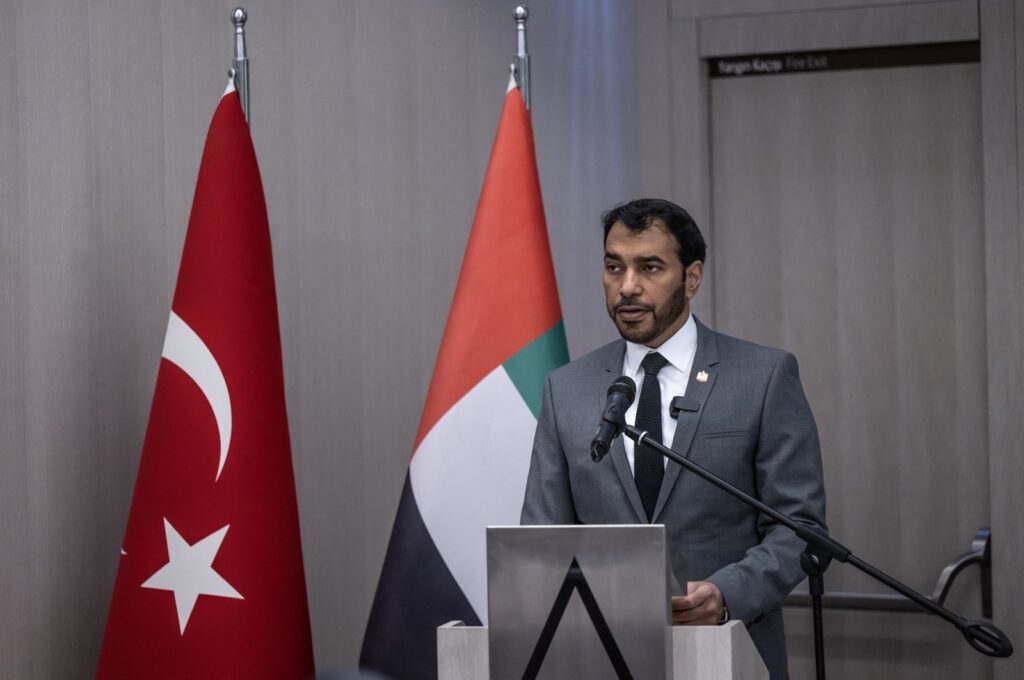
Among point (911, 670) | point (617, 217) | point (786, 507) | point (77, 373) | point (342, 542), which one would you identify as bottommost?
point (911, 670)

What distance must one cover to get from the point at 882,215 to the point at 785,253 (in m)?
0.30

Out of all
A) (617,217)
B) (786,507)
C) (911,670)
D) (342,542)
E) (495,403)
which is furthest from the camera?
(911,670)

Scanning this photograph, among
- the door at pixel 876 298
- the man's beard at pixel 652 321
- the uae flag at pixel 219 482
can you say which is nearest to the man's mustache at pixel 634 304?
the man's beard at pixel 652 321

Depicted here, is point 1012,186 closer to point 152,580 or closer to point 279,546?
point 279,546

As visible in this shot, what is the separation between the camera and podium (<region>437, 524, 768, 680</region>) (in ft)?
4.94

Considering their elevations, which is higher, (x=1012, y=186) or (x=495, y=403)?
(x=1012, y=186)

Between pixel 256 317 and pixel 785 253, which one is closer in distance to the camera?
pixel 256 317

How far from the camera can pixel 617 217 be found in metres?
2.14

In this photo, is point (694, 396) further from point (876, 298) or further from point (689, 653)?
point (876, 298)

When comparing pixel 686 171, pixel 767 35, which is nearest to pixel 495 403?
pixel 686 171

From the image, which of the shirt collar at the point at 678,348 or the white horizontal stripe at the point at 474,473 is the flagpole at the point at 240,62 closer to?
the white horizontal stripe at the point at 474,473

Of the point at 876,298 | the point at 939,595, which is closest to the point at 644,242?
the point at 876,298

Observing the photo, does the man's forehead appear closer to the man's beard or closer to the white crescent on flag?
the man's beard

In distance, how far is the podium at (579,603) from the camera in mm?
1506
